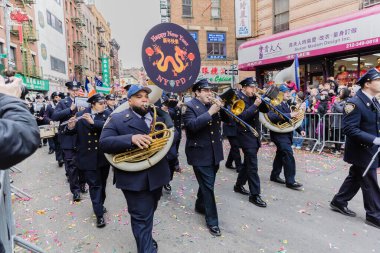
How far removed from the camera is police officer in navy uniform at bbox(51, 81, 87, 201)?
18.3 ft

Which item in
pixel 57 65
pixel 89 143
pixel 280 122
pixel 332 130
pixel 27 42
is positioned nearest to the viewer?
pixel 89 143

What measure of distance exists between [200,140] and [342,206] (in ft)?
8.16

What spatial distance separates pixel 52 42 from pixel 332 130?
3038 cm

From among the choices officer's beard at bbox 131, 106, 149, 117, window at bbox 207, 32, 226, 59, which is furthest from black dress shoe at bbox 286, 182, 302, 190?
window at bbox 207, 32, 226, 59

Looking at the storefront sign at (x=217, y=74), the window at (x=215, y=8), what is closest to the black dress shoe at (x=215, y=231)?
the storefront sign at (x=217, y=74)

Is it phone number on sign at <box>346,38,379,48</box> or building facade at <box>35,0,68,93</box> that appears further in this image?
building facade at <box>35,0,68,93</box>

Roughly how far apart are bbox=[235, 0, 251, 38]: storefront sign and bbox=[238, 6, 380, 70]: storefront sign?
1.89 m

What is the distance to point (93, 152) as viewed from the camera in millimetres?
4605

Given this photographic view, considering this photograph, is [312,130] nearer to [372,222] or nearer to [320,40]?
[320,40]

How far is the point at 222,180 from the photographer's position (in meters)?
6.48

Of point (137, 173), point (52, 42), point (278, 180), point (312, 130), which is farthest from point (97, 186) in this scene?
point (52, 42)

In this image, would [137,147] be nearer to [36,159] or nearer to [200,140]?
[200,140]

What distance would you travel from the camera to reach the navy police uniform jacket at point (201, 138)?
13.2 ft

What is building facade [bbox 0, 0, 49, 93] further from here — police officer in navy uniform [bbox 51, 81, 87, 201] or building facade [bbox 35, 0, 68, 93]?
police officer in navy uniform [bbox 51, 81, 87, 201]
